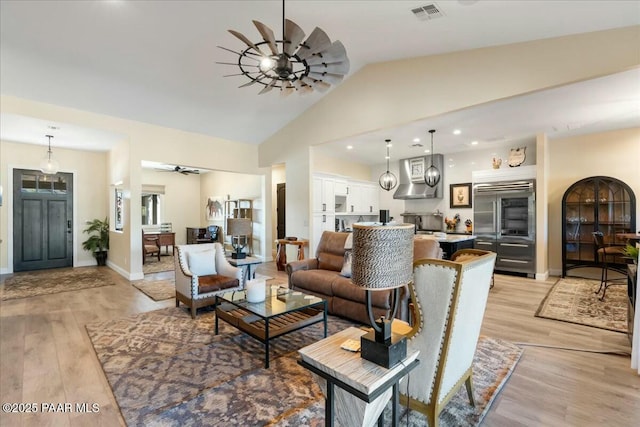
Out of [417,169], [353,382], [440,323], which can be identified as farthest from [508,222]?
[353,382]

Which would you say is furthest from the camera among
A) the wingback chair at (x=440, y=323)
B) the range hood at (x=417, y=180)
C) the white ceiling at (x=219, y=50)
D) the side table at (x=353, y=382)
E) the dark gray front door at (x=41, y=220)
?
the range hood at (x=417, y=180)

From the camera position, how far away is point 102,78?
4.46 metres

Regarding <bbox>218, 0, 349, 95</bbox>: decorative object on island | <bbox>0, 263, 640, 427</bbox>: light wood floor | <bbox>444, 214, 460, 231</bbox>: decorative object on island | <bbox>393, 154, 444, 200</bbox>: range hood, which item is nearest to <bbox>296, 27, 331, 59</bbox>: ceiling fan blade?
<bbox>218, 0, 349, 95</bbox>: decorative object on island

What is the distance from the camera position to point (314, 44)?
266 centimetres

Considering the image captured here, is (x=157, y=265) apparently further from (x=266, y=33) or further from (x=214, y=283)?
A: (x=266, y=33)

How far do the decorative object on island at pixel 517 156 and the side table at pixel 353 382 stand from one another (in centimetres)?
656

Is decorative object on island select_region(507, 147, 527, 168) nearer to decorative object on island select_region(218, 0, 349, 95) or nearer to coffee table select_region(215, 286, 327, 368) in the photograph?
decorative object on island select_region(218, 0, 349, 95)

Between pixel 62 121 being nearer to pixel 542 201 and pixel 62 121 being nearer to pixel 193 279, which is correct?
pixel 193 279

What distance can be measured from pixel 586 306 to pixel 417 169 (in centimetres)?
464

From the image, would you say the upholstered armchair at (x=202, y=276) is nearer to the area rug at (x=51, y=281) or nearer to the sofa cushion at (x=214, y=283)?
the sofa cushion at (x=214, y=283)

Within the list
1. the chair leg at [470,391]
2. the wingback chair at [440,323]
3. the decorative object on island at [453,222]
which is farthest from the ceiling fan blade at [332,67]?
the decorative object on island at [453,222]

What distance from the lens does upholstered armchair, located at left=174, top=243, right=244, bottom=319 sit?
144 inches

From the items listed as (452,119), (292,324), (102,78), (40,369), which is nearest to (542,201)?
(452,119)

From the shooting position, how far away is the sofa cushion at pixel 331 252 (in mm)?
4176
